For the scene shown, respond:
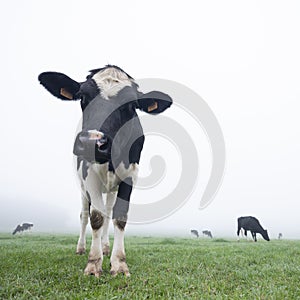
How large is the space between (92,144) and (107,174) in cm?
113

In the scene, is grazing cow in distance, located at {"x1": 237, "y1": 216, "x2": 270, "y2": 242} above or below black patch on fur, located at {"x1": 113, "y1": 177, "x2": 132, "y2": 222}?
above

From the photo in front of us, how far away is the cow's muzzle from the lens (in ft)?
14.2

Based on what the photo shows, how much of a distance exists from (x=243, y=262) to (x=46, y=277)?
3.48m

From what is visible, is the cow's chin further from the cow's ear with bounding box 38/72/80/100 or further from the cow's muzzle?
the cow's ear with bounding box 38/72/80/100

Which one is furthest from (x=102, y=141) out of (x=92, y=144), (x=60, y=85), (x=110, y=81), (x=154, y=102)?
(x=60, y=85)

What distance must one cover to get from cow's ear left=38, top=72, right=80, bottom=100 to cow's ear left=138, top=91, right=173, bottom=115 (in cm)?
119

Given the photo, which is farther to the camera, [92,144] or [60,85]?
[60,85]

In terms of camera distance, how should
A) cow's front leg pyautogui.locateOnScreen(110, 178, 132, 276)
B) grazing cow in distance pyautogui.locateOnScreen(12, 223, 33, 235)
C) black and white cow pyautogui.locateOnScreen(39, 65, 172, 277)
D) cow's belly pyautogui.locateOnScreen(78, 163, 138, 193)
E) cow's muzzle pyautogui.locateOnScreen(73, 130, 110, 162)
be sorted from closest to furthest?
cow's muzzle pyautogui.locateOnScreen(73, 130, 110, 162) → black and white cow pyautogui.locateOnScreen(39, 65, 172, 277) → cow's front leg pyautogui.locateOnScreen(110, 178, 132, 276) → cow's belly pyautogui.locateOnScreen(78, 163, 138, 193) → grazing cow in distance pyautogui.locateOnScreen(12, 223, 33, 235)

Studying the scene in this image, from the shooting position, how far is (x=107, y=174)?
5340mm

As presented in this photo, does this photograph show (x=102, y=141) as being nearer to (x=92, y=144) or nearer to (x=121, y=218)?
(x=92, y=144)

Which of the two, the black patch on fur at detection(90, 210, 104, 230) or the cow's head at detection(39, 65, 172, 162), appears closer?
the cow's head at detection(39, 65, 172, 162)

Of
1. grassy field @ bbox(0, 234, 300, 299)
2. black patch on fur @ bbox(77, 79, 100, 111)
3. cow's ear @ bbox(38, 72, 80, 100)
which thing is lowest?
grassy field @ bbox(0, 234, 300, 299)

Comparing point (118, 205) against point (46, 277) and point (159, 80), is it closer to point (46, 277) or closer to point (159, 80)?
point (46, 277)

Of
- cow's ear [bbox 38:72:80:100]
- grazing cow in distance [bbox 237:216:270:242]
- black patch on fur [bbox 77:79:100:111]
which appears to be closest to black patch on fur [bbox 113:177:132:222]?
black patch on fur [bbox 77:79:100:111]
